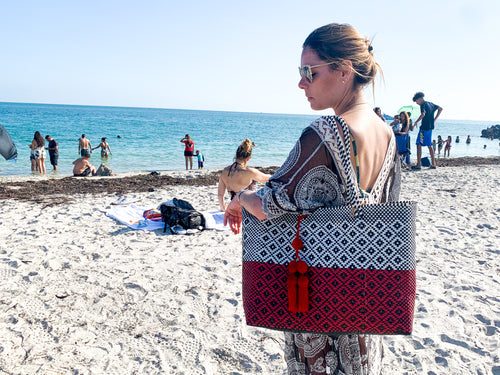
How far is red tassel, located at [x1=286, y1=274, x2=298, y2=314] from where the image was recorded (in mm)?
1295

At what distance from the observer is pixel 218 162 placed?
23.3m

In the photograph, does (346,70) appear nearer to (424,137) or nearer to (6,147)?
(6,147)

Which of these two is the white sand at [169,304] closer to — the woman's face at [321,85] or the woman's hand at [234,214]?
the woman's hand at [234,214]

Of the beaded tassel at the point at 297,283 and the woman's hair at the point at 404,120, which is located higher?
the woman's hair at the point at 404,120

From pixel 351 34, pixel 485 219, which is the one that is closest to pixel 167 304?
pixel 351 34

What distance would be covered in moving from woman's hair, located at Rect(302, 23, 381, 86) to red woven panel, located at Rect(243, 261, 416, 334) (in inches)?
29.5

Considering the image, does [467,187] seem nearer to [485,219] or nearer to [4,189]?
[485,219]

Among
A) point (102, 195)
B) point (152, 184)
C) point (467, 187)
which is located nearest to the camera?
point (102, 195)

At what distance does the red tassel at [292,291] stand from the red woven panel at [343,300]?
3 centimetres

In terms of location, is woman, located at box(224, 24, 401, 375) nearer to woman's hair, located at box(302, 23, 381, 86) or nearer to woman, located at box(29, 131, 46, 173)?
woman's hair, located at box(302, 23, 381, 86)

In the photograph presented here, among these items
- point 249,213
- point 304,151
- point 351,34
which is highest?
point 351,34

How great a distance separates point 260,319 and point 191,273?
3429 millimetres

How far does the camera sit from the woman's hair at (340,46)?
1401mm

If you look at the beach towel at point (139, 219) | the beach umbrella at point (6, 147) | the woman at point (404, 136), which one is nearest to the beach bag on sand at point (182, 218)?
the beach towel at point (139, 219)
